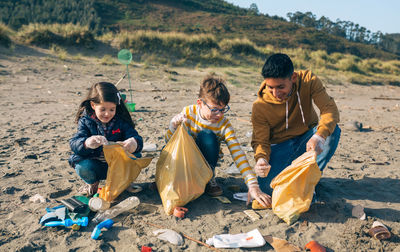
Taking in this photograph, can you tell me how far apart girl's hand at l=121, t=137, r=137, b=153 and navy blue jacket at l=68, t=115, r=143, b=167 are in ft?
0.28

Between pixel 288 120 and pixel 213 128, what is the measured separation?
26.8 inches

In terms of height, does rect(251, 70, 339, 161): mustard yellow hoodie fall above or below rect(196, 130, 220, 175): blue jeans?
above

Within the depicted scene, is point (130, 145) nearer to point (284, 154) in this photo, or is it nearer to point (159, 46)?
point (284, 154)

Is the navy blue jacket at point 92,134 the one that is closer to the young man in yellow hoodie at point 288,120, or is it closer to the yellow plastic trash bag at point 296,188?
the young man in yellow hoodie at point 288,120

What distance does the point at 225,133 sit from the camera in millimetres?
2594

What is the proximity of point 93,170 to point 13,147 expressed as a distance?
1.80m

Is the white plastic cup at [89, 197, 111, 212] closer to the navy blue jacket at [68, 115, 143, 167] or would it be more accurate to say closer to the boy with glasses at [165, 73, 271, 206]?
the navy blue jacket at [68, 115, 143, 167]

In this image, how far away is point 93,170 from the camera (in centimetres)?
249

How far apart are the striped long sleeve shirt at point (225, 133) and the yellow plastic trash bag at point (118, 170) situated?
41 centimetres

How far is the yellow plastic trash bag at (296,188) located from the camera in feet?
7.45

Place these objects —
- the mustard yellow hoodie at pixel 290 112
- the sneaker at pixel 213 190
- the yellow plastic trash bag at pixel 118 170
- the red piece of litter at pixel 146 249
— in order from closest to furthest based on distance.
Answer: the red piece of litter at pixel 146 249 < the yellow plastic trash bag at pixel 118 170 < the mustard yellow hoodie at pixel 290 112 < the sneaker at pixel 213 190

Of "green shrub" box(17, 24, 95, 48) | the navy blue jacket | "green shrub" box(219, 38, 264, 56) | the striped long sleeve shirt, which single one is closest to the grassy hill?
"green shrub" box(219, 38, 264, 56)

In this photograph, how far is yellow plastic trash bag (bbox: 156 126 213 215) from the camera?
2387mm

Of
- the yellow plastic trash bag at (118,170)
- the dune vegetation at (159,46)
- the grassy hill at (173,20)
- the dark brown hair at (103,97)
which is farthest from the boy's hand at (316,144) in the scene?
the grassy hill at (173,20)
